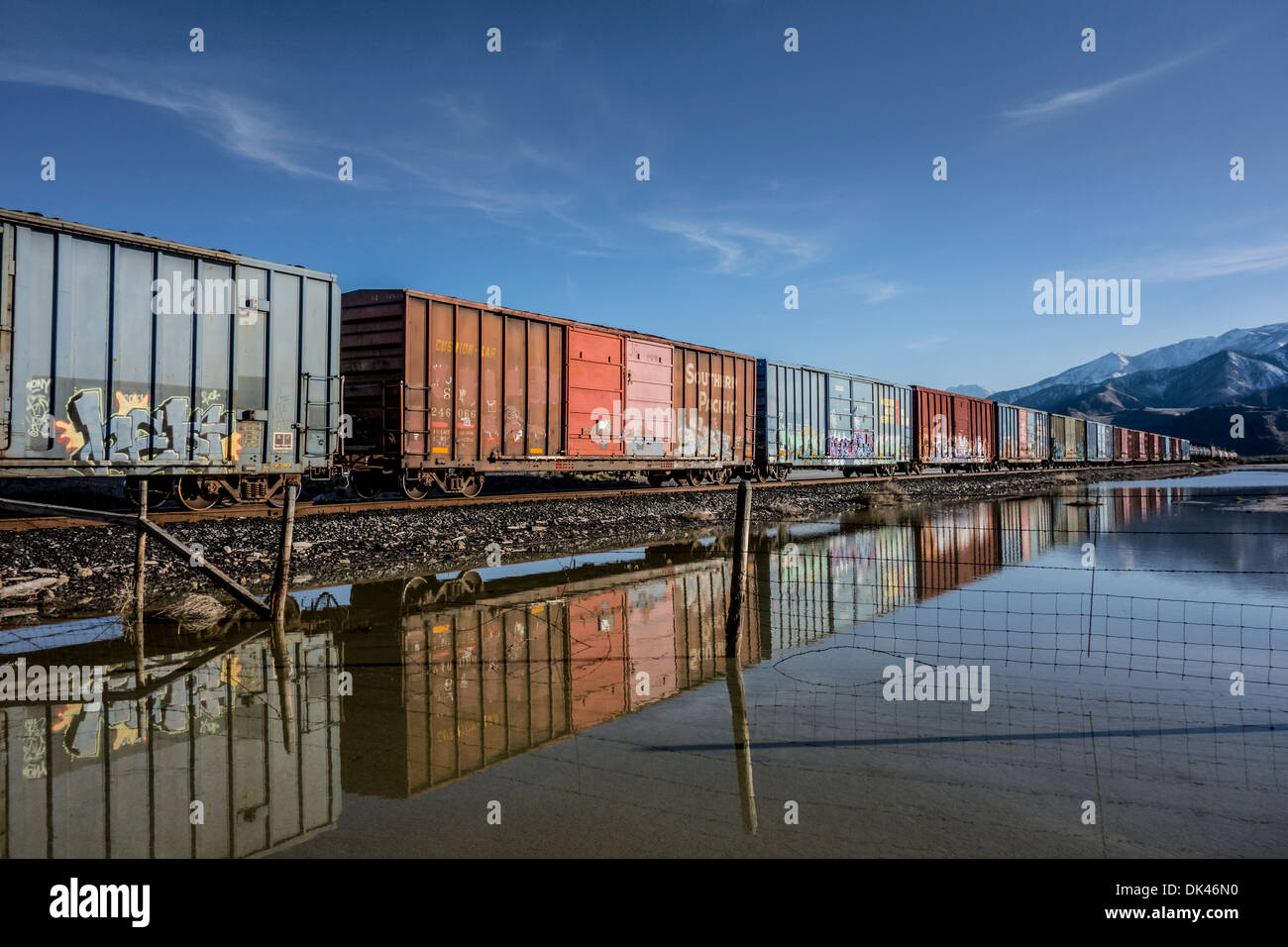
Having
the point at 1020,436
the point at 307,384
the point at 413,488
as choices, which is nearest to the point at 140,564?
the point at 307,384

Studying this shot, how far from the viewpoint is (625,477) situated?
26.0 meters

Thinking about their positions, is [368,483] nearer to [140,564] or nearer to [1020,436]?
[140,564]

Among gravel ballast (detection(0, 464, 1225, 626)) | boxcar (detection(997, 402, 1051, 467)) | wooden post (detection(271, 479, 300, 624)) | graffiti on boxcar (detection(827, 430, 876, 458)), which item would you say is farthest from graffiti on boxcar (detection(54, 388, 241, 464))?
boxcar (detection(997, 402, 1051, 467))

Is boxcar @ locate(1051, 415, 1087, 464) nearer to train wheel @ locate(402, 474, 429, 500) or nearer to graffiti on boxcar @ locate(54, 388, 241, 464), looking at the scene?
train wheel @ locate(402, 474, 429, 500)

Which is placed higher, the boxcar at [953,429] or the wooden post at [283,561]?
the boxcar at [953,429]

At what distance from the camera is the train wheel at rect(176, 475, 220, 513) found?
1184 centimetres

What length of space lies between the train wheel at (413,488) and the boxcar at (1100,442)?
214 feet

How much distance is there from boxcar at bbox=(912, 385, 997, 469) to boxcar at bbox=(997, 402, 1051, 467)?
1.32 metres

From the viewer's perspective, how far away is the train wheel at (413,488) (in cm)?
1498

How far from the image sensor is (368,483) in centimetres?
1573

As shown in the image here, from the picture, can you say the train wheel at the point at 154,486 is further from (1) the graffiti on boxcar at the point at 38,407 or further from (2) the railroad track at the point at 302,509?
(1) the graffiti on boxcar at the point at 38,407

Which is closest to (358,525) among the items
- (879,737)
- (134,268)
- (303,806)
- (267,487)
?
(267,487)

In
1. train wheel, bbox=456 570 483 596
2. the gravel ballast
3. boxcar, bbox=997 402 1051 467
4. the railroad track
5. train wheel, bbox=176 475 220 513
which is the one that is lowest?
train wheel, bbox=456 570 483 596

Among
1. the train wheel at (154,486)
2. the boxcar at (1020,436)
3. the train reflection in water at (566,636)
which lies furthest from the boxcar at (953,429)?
the train wheel at (154,486)
